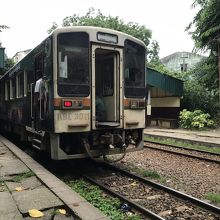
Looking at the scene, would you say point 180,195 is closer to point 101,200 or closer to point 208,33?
point 101,200

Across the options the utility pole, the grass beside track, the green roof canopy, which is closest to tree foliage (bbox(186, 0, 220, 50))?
the green roof canopy

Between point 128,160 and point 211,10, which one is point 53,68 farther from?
point 211,10

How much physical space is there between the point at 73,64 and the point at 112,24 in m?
34.1

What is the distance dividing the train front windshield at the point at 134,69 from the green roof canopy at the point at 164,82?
11349 millimetres

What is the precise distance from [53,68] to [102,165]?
3002 millimetres

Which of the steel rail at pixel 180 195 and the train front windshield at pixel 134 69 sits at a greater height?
the train front windshield at pixel 134 69

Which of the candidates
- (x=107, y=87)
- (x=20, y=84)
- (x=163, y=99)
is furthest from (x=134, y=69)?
(x=163, y=99)

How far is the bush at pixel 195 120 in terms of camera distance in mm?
18739

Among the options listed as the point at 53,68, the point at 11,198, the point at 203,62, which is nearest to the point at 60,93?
the point at 53,68

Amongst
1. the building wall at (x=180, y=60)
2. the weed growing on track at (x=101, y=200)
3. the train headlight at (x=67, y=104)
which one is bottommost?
the weed growing on track at (x=101, y=200)

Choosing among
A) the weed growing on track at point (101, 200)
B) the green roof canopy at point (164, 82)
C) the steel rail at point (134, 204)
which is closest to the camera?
the steel rail at point (134, 204)

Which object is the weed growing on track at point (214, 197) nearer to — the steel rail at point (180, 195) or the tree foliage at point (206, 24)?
the steel rail at point (180, 195)

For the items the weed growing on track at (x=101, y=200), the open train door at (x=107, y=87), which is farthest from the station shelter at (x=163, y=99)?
the weed growing on track at (x=101, y=200)

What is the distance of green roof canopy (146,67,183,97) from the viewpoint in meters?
19.5
